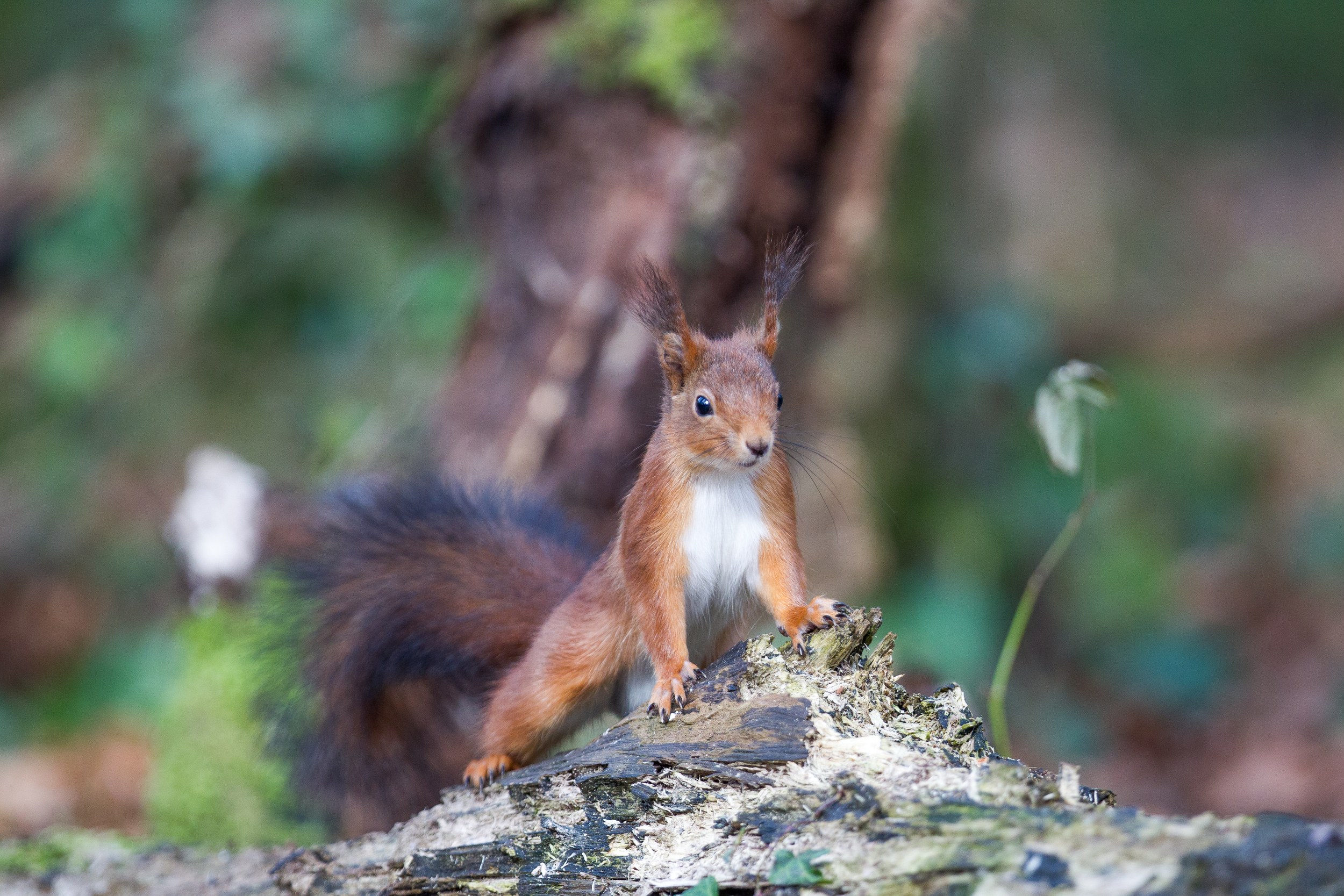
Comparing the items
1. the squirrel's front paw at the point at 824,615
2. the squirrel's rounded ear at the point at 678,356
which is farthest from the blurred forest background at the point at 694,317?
the squirrel's front paw at the point at 824,615

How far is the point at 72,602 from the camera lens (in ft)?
16.2

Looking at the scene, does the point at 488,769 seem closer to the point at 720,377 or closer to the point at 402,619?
the point at 402,619

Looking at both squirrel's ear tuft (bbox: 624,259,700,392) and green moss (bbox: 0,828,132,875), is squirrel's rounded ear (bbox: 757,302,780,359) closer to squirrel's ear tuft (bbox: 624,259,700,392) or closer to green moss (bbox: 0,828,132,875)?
squirrel's ear tuft (bbox: 624,259,700,392)

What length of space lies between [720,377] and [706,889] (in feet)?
2.71

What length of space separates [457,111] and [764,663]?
2826 millimetres

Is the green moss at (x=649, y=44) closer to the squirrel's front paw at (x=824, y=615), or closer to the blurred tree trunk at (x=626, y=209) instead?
the blurred tree trunk at (x=626, y=209)

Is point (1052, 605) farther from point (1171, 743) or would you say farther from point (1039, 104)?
point (1039, 104)

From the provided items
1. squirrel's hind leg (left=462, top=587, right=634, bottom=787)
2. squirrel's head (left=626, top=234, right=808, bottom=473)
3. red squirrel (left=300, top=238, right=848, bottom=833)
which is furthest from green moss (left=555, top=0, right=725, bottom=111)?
squirrel's hind leg (left=462, top=587, right=634, bottom=787)

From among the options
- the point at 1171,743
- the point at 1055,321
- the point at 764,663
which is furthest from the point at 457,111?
the point at 1171,743

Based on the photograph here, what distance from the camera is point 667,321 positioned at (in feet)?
6.30

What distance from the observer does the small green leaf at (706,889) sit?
4.69 ft

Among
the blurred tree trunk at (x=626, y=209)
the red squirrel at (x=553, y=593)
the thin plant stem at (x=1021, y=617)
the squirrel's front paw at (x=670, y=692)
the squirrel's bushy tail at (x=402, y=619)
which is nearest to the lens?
the squirrel's front paw at (x=670, y=692)

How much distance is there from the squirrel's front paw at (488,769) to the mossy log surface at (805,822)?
62 mm

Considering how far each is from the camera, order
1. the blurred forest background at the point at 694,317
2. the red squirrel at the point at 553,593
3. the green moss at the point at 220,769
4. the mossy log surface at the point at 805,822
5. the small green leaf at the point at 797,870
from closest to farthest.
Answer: the mossy log surface at the point at 805,822
the small green leaf at the point at 797,870
the red squirrel at the point at 553,593
the green moss at the point at 220,769
the blurred forest background at the point at 694,317
